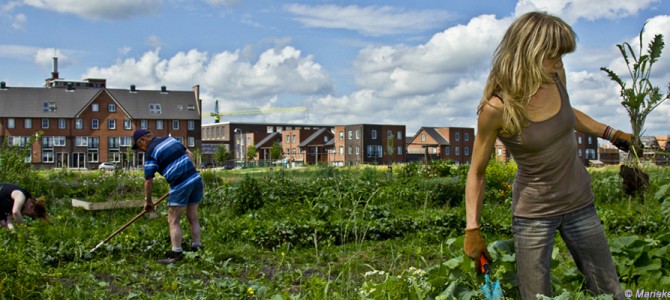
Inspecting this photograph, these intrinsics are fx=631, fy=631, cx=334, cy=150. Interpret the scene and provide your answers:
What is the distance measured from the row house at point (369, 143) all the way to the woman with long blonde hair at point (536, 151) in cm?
8003

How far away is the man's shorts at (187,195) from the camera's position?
24.1 ft

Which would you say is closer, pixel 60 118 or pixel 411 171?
pixel 411 171

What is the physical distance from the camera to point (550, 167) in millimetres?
2893

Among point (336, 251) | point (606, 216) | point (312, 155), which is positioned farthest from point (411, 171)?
point (312, 155)

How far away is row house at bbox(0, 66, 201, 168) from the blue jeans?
71047mm

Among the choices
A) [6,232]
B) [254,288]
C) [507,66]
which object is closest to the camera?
[507,66]

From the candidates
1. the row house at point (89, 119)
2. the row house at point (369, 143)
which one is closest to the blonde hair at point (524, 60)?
the row house at point (89, 119)

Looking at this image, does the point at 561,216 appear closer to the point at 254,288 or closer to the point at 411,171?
the point at 254,288

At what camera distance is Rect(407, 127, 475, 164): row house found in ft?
297

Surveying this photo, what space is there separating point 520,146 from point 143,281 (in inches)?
156

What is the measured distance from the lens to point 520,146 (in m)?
2.89

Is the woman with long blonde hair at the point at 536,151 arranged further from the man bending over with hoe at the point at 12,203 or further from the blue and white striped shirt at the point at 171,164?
the man bending over with hoe at the point at 12,203

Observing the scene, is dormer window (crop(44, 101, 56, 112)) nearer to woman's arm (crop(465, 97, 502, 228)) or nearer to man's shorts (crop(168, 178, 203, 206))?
man's shorts (crop(168, 178, 203, 206))

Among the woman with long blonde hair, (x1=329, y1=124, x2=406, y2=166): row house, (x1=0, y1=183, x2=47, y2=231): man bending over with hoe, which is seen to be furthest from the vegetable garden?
(x1=329, y1=124, x2=406, y2=166): row house
